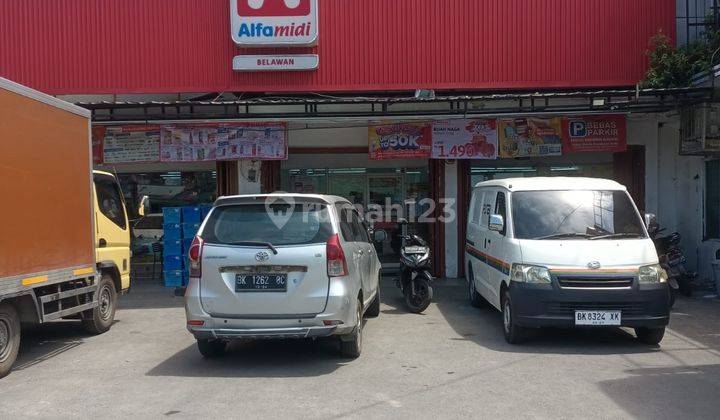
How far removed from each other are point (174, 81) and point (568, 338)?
849cm

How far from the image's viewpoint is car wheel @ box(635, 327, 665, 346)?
283 inches

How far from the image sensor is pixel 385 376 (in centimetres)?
615

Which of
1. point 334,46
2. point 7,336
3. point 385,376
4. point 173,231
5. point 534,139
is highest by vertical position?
point 334,46

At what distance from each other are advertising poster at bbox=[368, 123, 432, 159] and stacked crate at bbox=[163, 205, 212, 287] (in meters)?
3.86

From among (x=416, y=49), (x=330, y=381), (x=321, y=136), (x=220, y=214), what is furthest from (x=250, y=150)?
(x=330, y=381)

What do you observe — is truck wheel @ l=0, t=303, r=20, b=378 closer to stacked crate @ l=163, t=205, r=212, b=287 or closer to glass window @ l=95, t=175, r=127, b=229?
glass window @ l=95, t=175, r=127, b=229

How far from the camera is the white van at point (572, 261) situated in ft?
22.6

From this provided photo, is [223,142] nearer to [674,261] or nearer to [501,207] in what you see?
[501,207]

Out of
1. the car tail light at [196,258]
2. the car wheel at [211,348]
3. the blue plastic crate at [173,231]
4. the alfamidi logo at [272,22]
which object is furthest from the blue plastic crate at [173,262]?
the car tail light at [196,258]

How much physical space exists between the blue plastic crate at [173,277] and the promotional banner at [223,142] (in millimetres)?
2319

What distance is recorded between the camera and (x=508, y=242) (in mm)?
7602

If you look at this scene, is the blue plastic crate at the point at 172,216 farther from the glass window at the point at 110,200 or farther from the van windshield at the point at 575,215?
the van windshield at the point at 575,215

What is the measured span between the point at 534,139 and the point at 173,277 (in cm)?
779

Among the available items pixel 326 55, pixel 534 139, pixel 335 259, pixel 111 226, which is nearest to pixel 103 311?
pixel 111 226
